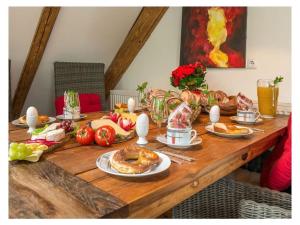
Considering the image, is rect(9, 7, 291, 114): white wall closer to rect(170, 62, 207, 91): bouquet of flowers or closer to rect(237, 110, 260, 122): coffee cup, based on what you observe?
rect(237, 110, 260, 122): coffee cup

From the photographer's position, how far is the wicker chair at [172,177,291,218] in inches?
43.9

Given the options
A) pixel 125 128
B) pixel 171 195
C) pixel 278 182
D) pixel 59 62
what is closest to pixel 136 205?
pixel 171 195

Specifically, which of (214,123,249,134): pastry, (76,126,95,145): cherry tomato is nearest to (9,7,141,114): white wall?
(76,126,95,145): cherry tomato

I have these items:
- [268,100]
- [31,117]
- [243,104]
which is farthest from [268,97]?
[31,117]

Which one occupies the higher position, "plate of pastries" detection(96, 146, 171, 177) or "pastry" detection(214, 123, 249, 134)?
"pastry" detection(214, 123, 249, 134)

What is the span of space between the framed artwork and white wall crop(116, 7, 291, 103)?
2.9 inches

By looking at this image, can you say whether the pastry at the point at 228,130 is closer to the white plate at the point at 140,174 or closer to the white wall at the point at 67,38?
the white plate at the point at 140,174

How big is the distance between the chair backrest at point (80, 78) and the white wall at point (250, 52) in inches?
24.3

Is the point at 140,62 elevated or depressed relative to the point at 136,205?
elevated

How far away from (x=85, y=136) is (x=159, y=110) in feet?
1.67

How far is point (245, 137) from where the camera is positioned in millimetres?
1438

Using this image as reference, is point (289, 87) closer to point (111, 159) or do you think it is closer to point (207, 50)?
point (207, 50)

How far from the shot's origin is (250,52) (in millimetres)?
2625

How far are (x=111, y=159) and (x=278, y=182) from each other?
2.61ft
